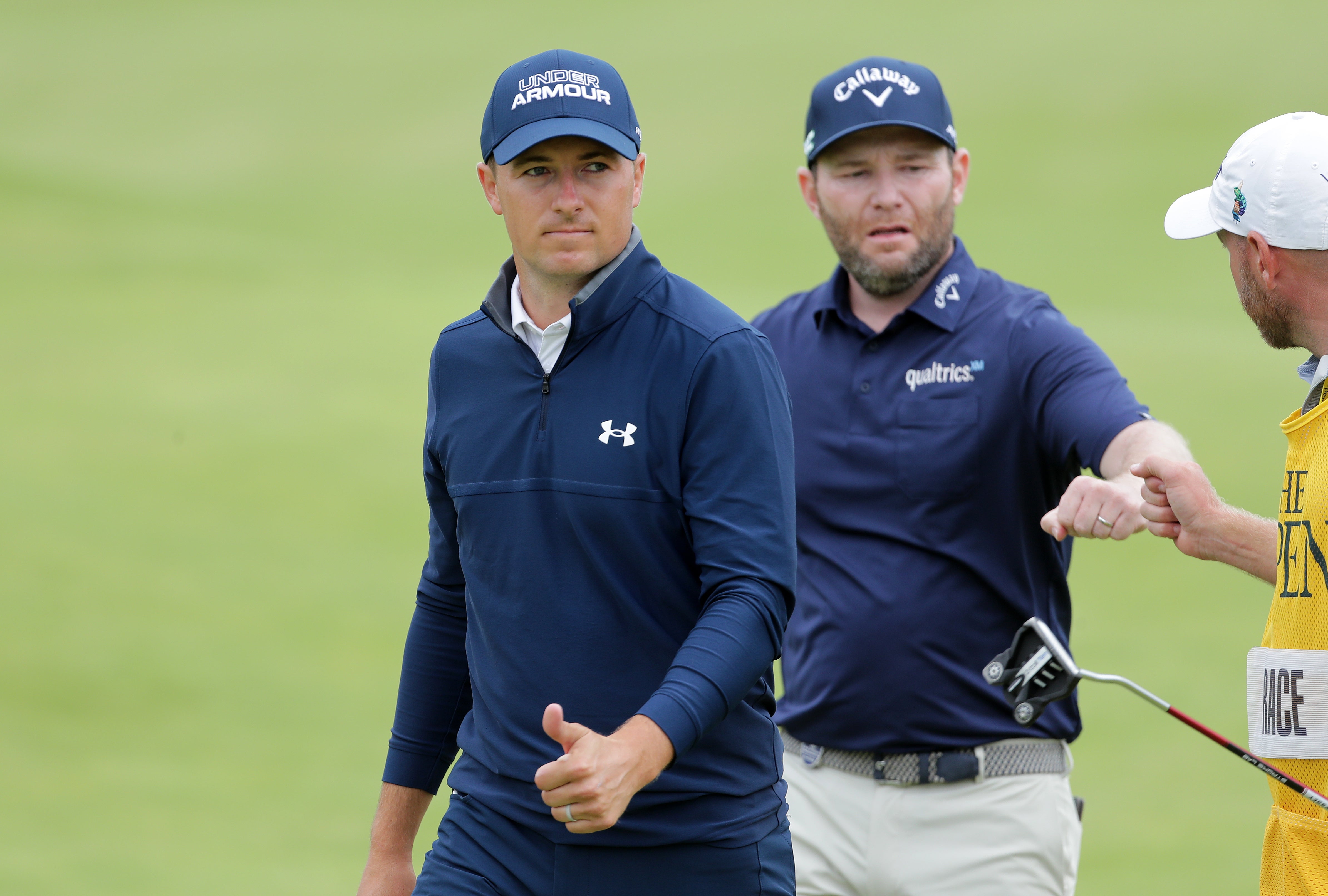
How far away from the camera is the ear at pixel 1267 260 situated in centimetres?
262

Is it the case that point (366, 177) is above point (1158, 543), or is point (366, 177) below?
above

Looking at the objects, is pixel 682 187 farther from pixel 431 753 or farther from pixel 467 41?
pixel 431 753

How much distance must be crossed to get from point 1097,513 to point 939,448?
2.28 ft

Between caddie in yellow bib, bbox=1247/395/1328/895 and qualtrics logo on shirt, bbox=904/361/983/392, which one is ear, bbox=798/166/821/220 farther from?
caddie in yellow bib, bbox=1247/395/1328/895

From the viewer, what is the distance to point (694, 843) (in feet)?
8.22

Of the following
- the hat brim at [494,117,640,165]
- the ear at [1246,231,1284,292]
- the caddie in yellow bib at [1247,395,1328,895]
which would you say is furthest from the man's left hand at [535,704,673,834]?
the ear at [1246,231,1284,292]

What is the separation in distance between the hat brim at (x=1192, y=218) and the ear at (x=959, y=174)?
111cm

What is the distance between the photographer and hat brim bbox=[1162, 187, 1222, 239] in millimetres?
2789

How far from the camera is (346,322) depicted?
14984 millimetres

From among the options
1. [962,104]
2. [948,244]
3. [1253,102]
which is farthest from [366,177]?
[948,244]

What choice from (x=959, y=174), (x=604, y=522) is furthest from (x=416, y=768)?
(x=959, y=174)

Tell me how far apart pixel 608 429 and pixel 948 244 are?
170 cm

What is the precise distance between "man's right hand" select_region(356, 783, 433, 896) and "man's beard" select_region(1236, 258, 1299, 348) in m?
1.66

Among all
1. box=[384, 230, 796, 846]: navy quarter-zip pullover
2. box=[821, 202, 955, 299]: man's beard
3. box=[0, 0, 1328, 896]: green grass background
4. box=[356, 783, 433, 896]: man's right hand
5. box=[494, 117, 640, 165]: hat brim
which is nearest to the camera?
box=[384, 230, 796, 846]: navy quarter-zip pullover
